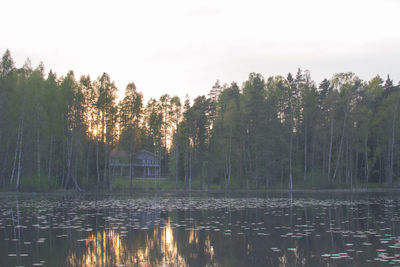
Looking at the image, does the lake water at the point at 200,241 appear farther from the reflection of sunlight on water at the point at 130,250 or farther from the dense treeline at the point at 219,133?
the dense treeline at the point at 219,133

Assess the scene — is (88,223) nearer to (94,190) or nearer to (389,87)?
(94,190)

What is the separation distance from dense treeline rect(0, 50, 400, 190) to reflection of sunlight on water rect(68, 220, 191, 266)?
41.3 meters

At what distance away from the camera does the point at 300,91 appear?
73.8 m

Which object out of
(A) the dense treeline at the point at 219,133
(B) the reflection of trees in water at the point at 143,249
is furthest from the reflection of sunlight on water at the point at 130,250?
(A) the dense treeline at the point at 219,133

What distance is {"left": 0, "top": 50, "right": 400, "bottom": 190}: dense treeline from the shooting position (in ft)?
190

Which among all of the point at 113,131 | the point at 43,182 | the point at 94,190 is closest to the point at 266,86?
the point at 113,131

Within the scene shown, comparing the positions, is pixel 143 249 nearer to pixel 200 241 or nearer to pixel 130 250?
pixel 130 250

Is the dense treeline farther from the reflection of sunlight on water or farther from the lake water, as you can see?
the reflection of sunlight on water

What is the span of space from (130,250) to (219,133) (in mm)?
55389

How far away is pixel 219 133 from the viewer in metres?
67.9

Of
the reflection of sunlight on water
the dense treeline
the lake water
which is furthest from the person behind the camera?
the dense treeline

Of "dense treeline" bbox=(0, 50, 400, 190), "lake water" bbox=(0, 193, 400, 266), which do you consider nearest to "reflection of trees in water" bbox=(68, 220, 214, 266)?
"lake water" bbox=(0, 193, 400, 266)

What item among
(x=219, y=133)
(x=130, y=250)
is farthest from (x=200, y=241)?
(x=219, y=133)

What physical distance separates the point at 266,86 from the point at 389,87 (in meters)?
24.0
